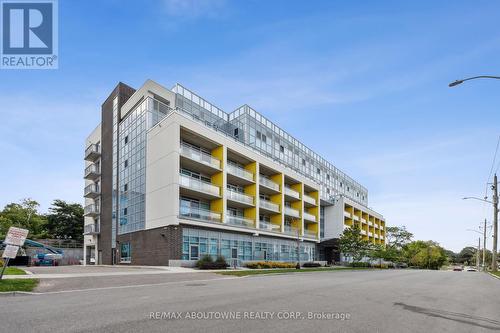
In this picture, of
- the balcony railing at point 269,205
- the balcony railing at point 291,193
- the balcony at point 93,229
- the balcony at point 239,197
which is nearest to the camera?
the balcony at point 239,197

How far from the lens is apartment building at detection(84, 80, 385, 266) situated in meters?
35.2

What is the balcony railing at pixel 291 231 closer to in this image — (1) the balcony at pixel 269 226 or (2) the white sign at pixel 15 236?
(1) the balcony at pixel 269 226

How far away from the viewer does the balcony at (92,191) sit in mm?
50250

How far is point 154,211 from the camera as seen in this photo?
1436 inches

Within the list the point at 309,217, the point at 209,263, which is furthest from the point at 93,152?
the point at 309,217

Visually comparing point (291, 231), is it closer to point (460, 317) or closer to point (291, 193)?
point (291, 193)

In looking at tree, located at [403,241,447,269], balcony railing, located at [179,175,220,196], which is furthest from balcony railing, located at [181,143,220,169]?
tree, located at [403,241,447,269]

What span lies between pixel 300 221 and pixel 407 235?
62.5 metres

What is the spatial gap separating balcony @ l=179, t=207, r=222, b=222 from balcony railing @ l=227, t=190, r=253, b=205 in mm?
2918

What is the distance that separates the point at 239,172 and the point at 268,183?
6.47 metres

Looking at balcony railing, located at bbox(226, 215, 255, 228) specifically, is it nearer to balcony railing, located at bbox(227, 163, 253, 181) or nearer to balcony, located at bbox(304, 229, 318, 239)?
balcony railing, located at bbox(227, 163, 253, 181)

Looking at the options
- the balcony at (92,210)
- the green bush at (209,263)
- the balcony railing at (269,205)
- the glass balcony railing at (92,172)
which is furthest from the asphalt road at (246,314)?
the glass balcony railing at (92,172)

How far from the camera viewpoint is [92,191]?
165 ft

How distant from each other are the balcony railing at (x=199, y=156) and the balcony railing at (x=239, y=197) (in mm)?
3572
